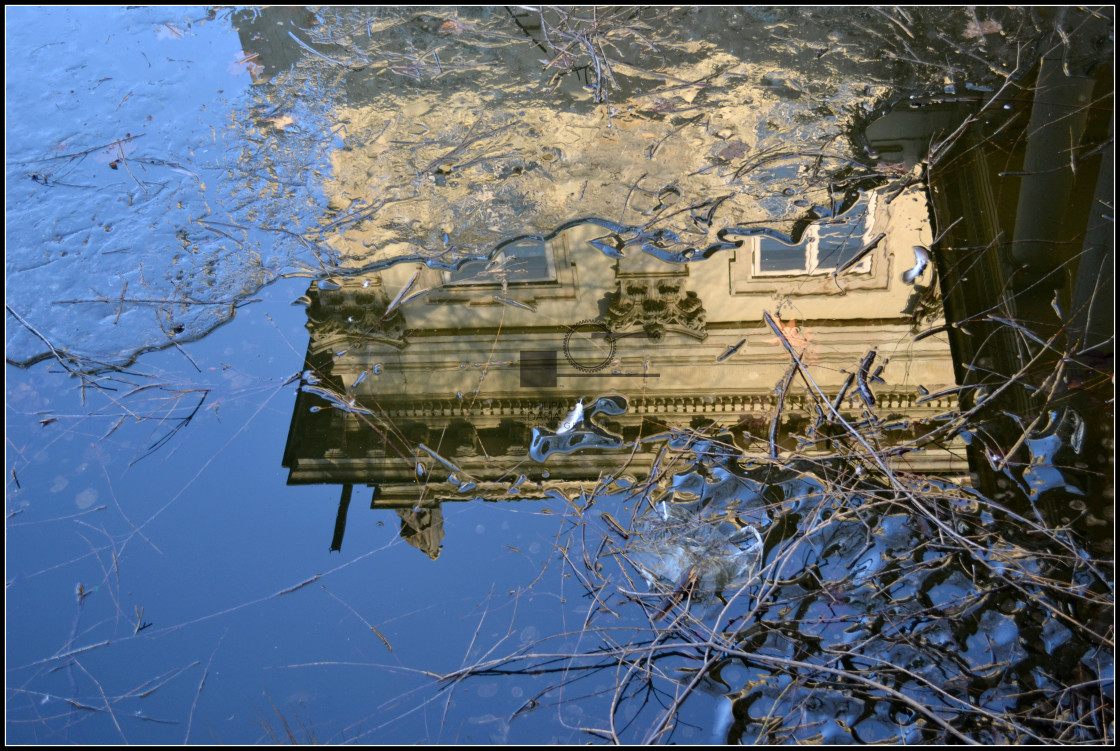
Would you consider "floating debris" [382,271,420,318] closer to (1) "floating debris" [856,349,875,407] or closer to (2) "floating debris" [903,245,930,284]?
(1) "floating debris" [856,349,875,407]

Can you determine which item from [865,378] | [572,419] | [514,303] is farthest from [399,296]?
[865,378]

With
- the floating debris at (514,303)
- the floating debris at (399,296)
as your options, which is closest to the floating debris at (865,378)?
the floating debris at (514,303)

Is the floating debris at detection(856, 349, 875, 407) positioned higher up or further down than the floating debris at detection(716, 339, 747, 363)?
further down

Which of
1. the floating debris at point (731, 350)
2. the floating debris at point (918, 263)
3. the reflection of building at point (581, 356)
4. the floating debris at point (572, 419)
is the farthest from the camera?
the floating debris at point (918, 263)

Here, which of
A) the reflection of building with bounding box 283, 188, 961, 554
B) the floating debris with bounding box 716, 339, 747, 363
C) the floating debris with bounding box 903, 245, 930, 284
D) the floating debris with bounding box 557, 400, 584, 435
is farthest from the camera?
the floating debris with bounding box 903, 245, 930, 284

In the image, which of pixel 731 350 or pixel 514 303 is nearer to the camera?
pixel 731 350

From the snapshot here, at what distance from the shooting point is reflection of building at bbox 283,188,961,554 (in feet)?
10.3

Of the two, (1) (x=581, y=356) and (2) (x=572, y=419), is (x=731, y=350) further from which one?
(2) (x=572, y=419)

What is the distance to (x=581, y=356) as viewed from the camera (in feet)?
11.5

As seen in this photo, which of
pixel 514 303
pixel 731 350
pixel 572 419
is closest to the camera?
pixel 572 419

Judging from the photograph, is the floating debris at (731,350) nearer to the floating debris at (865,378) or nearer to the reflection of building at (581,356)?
the reflection of building at (581,356)

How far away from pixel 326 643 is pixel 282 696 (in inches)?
8.7

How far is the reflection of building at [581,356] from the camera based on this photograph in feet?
10.3

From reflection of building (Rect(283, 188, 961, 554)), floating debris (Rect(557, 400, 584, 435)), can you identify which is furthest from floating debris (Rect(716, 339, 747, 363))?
floating debris (Rect(557, 400, 584, 435))
